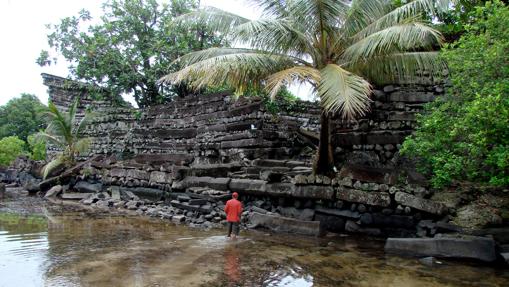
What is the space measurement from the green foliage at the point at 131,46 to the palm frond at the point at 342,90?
43.2 feet

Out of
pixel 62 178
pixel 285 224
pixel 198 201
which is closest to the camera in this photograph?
pixel 285 224

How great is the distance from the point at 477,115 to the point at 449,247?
239 cm

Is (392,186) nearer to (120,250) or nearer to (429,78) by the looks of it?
(429,78)

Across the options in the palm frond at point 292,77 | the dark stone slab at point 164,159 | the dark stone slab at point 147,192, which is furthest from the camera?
the dark stone slab at point 164,159

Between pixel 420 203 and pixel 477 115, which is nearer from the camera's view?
pixel 477 115

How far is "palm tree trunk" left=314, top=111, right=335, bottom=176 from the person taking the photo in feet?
32.3

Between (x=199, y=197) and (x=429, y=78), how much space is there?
7.41 metres

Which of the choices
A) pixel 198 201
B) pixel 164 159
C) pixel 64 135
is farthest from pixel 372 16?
pixel 64 135

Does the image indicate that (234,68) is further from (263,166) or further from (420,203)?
(420,203)

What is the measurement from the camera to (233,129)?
14547 millimetres

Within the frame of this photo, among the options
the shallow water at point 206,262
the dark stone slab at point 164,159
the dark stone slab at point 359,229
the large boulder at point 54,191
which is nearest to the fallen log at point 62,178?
the large boulder at point 54,191

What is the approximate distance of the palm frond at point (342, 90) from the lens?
25.1ft

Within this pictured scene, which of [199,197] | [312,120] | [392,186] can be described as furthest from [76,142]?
[392,186]

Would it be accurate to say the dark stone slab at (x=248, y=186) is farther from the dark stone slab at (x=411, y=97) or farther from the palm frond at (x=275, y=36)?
the dark stone slab at (x=411, y=97)
